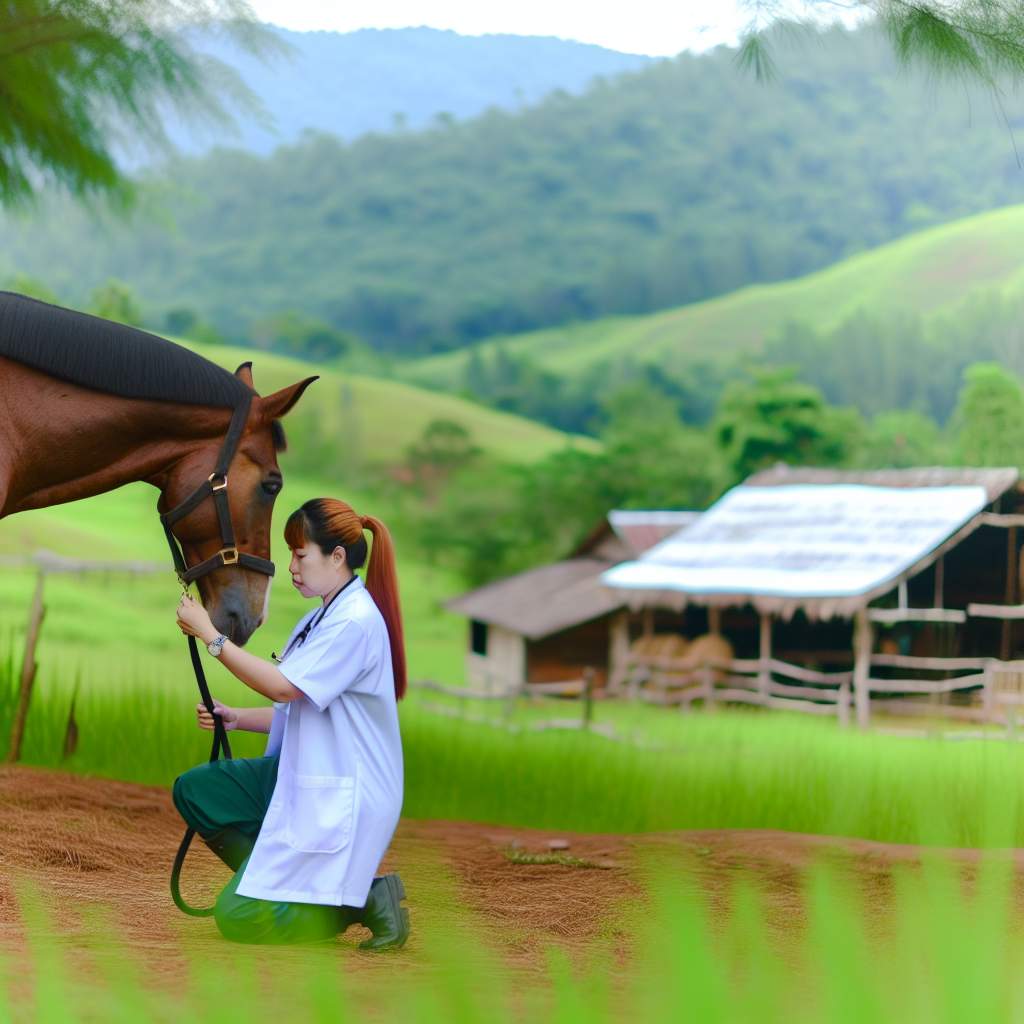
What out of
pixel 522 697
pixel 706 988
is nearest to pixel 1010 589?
pixel 522 697

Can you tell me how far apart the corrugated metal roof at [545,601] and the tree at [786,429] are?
45.5 ft

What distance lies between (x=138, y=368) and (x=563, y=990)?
2323 millimetres

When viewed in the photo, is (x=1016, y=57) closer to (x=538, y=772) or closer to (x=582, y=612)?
(x=538, y=772)

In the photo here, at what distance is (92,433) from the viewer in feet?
12.6

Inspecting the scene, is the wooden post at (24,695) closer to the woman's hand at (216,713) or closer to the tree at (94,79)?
the tree at (94,79)

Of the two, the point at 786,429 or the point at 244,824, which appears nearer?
the point at 244,824

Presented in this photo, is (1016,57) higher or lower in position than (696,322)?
lower

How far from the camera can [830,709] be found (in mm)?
19125

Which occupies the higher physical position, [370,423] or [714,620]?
[370,423]

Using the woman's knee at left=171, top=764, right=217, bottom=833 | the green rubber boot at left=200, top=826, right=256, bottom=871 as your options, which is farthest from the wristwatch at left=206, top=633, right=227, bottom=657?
the green rubber boot at left=200, top=826, right=256, bottom=871

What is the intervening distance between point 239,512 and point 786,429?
1626 inches

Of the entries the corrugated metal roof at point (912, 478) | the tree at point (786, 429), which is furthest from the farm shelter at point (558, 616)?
the tree at point (786, 429)

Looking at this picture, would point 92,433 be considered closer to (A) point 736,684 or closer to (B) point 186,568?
(B) point 186,568

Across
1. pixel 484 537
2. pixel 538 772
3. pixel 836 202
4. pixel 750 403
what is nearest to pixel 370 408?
pixel 484 537
